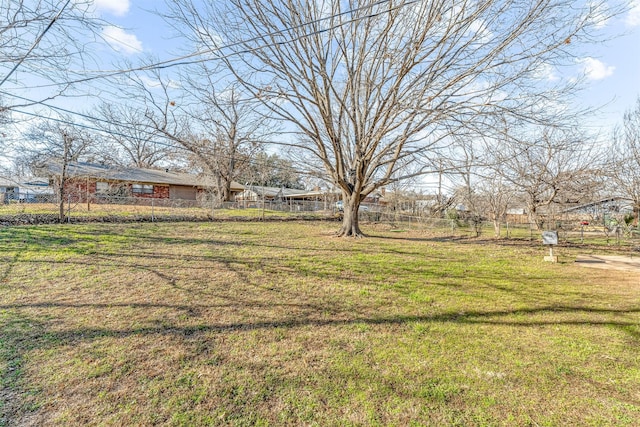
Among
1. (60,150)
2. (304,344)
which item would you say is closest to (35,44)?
(304,344)

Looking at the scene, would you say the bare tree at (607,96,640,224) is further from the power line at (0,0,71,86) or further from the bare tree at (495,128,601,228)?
the power line at (0,0,71,86)

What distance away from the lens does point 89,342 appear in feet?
9.95

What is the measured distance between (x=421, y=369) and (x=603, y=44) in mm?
8349

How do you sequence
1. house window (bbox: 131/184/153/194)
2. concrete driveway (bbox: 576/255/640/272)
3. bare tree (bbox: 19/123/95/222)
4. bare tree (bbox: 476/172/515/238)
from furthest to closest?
1. house window (bbox: 131/184/153/194)
2. bare tree (bbox: 476/172/515/238)
3. bare tree (bbox: 19/123/95/222)
4. concrete driveway (bbox: 576/255/640/272)

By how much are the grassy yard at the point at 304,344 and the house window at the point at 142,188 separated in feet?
65.9

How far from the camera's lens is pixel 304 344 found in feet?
10.3

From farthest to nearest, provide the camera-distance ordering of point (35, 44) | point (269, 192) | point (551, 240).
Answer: point (269, 192) → point (551, 240) → point (35, 44)

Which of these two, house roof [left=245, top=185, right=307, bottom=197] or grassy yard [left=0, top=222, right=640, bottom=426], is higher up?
house roof [left=245, top=185, right=307, bottom=197]

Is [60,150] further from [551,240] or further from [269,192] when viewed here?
[269,192]

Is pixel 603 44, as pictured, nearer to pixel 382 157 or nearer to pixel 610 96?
pixel 610 96

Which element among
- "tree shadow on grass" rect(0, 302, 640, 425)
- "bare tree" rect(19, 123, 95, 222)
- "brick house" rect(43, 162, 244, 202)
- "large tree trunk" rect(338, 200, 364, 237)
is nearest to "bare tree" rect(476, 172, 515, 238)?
"large tree trunk" rect(338, 200, 364, 237)

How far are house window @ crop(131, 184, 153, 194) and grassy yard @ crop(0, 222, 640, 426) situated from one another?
20.1 metres

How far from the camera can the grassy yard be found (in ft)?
7.22

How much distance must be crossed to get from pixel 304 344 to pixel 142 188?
26.4 meters
